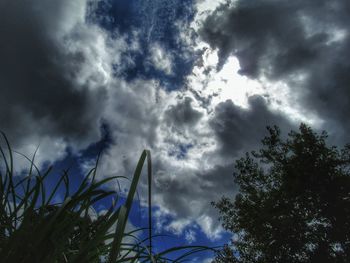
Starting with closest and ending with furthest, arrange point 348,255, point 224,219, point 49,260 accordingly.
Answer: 1. point 49,260
2. point 348,255
3. point 224,219

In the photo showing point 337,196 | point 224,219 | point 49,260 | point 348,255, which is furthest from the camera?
point 224,219

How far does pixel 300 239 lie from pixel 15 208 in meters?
23.1

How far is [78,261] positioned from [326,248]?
79.1 ft

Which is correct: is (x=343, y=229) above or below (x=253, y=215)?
below

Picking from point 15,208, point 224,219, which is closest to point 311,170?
point 224,219

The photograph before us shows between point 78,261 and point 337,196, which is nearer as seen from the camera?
point 78,261

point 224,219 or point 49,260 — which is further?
point 224,219

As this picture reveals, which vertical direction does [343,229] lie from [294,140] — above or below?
below

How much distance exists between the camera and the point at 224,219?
969 inches

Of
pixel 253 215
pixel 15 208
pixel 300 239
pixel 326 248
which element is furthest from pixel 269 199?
pixel 15 208

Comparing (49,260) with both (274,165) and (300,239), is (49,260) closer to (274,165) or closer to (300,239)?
(300,239)

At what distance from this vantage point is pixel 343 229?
21047 millimetres

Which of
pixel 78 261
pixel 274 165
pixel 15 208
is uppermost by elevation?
pixel 274 165

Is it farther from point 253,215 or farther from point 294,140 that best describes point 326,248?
point 294,140
